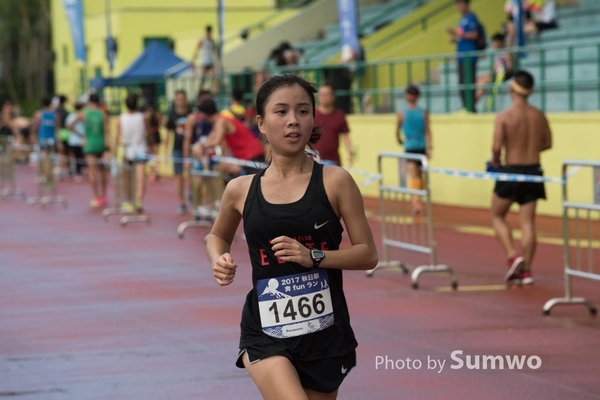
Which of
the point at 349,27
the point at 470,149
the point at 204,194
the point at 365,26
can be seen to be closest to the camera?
the point at 204,194

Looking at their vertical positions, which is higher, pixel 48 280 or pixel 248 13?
pixel 248 13

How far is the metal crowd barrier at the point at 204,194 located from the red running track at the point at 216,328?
158 centimetres

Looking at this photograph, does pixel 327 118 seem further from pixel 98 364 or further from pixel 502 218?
pixel 98 364

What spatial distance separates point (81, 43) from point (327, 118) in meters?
22.7

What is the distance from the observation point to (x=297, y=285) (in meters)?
5.26

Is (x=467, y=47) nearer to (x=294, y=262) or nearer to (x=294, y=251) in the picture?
(x=294, y=262)

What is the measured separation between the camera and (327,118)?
16.7 m

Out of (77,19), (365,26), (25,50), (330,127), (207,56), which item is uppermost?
(77,19)

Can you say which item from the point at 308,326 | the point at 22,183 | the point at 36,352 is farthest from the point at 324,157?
the point at 22,183

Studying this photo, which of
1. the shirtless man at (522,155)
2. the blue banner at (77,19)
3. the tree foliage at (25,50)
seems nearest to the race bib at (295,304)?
the shirtless man at (522,155)

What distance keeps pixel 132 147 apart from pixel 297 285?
16.9m

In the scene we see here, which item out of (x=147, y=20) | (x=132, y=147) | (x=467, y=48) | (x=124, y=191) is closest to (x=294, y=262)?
(x=124, y=191)

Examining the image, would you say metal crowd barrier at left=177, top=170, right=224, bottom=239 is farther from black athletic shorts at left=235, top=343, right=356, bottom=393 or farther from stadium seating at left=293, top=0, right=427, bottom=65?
black athletic shorts at left=235, top=343, right=356, bottom=393

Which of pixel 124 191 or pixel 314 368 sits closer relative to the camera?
pixel 314 368
